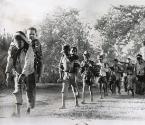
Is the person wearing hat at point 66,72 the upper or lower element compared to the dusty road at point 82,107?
upper

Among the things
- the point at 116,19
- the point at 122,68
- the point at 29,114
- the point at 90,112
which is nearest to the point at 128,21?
the point at 116,19

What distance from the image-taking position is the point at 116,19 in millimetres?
3408

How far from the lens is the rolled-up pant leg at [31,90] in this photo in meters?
3.29

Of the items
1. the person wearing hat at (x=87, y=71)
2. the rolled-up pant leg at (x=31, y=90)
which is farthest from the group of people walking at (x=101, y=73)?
the rolled-up pant leg at (x=31, y=90)

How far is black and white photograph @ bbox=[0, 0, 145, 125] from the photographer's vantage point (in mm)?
3289

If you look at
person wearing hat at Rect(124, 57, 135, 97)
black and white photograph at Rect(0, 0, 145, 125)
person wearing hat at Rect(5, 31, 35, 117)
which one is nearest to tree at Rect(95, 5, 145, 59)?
black and white photograph at Rect(0, 0, 145, 125)

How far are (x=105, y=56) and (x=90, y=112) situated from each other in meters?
0.38

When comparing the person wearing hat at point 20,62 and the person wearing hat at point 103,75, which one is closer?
the person wearing hat at point 20,62

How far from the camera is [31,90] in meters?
3.33

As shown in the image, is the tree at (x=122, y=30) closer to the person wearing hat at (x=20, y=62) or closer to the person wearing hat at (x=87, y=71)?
the person wearing hat at (x=87, y=71)

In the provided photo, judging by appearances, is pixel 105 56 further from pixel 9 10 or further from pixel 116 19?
pixel 9 10

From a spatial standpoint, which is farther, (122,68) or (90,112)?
(122,68)

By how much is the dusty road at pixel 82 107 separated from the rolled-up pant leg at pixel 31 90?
32mm

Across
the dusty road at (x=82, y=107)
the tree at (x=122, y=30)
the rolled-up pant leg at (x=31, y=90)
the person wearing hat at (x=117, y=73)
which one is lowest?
the dusty road at (x=82, y=107)
